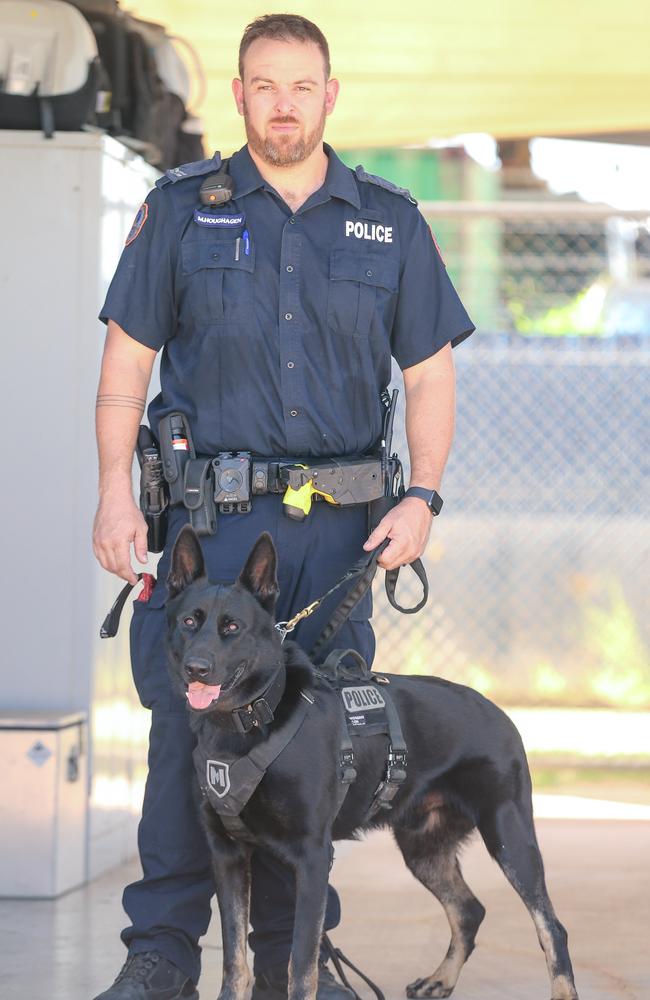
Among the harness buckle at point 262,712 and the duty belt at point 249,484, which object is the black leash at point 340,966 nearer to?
the harness buckle at point 262,712

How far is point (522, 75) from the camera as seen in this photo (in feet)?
24.0

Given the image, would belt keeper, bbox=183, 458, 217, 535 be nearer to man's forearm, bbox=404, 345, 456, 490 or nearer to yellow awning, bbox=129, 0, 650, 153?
man's forearm, bbox=404, 345, 456, 490

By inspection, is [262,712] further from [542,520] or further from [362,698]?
[542,520]

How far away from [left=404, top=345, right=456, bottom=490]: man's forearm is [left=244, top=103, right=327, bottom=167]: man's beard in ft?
1.85

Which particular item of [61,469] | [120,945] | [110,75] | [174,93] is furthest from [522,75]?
[120,945]

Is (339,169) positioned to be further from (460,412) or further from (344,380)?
(460,412)

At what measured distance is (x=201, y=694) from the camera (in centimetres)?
271

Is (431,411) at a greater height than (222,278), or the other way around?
(222,278)

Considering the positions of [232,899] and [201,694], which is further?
[232,899]

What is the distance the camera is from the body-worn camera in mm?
3111

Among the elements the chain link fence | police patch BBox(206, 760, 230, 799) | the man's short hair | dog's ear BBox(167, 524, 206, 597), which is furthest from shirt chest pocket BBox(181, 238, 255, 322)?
the chain link fence

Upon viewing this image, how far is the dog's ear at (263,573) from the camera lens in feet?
9.45

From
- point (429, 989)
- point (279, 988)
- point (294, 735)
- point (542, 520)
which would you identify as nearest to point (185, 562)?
point (294, 735)

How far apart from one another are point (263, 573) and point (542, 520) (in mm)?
4477
